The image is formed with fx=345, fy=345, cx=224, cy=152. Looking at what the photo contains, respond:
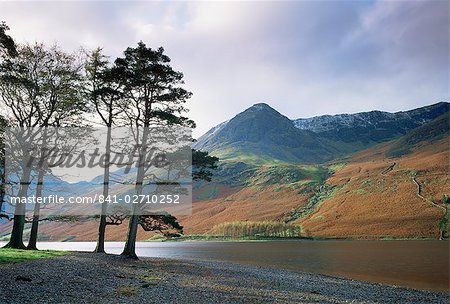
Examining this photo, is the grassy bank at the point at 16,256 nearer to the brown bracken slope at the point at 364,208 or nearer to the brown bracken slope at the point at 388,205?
the brown bracken slope at the point at 364,208

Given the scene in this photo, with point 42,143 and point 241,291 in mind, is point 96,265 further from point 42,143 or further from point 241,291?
point 42,143

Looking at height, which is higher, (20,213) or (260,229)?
(20,213)

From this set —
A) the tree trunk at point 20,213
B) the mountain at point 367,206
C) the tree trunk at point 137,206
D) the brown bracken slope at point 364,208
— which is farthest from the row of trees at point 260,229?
the tree trunk at point 20,213

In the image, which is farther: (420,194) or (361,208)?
(361,208)

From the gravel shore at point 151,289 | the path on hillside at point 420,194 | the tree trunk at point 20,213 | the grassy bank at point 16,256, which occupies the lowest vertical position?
the gravel shore at point 151,289

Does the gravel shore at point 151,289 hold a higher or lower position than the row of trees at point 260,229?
lower

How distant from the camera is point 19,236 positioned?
30938 millimetres

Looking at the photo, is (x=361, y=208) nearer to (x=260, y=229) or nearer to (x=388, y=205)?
(x=388, y=205)

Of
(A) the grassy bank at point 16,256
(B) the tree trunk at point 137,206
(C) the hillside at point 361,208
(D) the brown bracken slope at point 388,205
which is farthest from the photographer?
(C) the hillside at point 361,208

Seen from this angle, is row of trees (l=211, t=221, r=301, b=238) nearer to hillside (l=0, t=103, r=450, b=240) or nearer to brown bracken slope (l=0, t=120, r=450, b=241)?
brown bracken slope (l=0, t=120, r=450, b=241)

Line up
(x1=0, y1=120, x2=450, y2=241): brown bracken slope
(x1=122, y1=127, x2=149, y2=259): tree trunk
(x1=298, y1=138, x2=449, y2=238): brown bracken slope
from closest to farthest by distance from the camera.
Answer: (x1=122, y1=127, x2=149, y2=259): tree trunk → (x1=298, y1=138, x2=449, y2=238): brown bracken slope → (x1=0, y1=120, x2=450, y2=241): brown bracken slope

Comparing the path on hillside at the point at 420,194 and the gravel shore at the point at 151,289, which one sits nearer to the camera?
the gravel shore at the point at 151,289

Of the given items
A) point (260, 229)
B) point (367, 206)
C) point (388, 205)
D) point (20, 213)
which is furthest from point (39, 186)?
point (367, 206)

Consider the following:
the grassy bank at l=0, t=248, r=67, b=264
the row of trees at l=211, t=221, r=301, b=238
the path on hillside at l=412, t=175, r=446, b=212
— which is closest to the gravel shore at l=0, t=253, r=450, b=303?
the grassy bank at l=0, t=248, r=67, b=264
